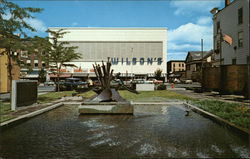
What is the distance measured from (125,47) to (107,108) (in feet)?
191

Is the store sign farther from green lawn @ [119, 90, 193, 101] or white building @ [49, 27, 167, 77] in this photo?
green lawn @ [119, 90, 193, 101]

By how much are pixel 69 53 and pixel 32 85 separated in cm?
1445

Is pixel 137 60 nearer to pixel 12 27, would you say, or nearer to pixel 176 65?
pixel 176 65

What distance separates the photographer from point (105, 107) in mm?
8930

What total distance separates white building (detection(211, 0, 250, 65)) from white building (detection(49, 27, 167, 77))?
33.6 metres

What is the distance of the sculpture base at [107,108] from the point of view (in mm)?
8898

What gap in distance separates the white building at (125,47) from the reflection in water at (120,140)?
58497 millimetres

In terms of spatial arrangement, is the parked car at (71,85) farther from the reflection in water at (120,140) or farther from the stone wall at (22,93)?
the reflection in water at (120,140)

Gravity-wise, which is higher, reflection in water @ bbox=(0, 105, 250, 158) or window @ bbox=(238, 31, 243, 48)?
window @ bbox=(238, 31, 243, 48)

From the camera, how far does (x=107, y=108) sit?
8.90 m

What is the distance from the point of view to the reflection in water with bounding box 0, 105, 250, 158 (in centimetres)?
423

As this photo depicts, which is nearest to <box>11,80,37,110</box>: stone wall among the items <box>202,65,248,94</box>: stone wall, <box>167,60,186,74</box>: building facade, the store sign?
<box>202,65,248,94</box>: stone wall

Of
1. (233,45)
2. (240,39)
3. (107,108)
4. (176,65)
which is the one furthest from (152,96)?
(176,65)

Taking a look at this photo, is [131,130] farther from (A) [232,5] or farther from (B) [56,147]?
(A) [232,5]
